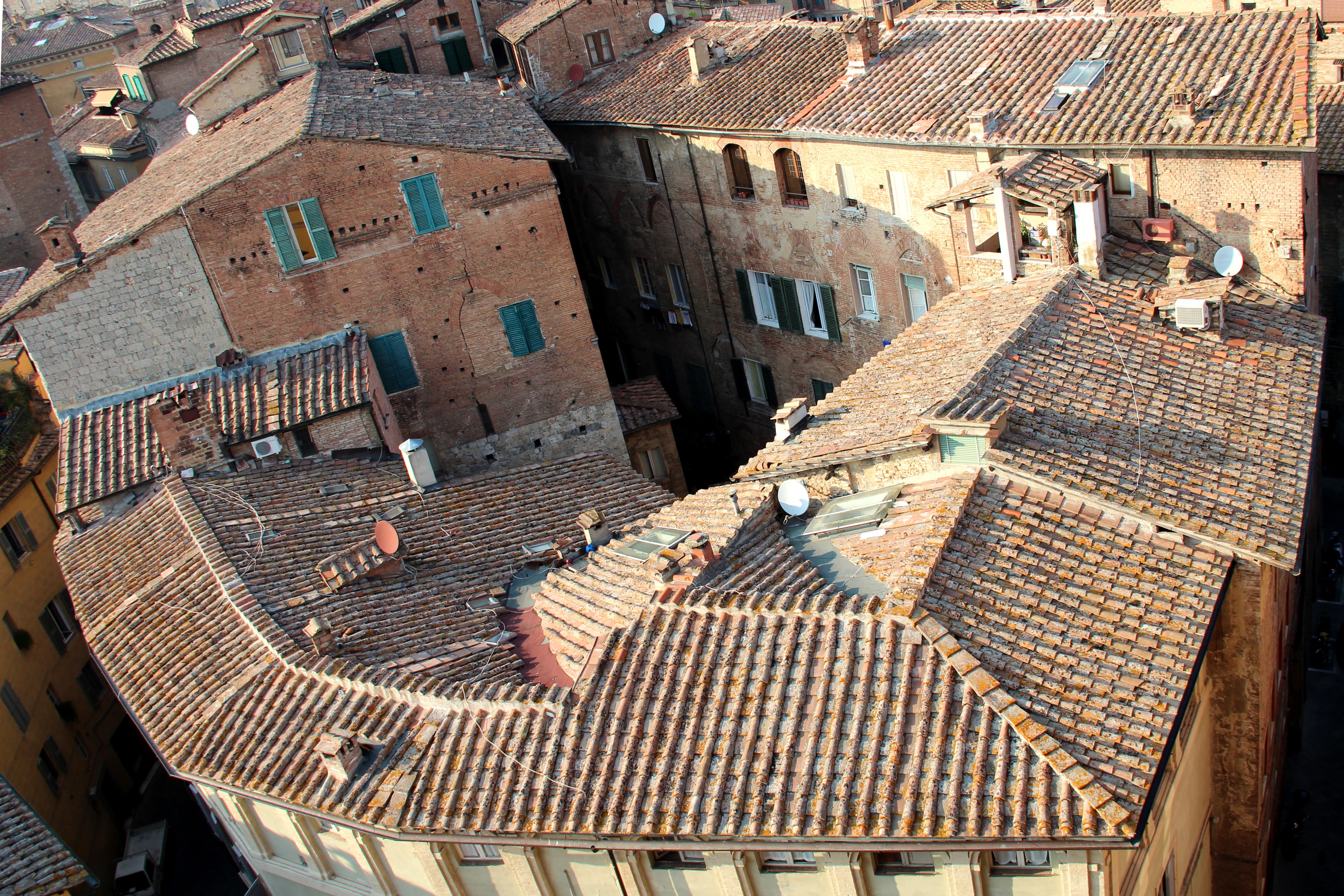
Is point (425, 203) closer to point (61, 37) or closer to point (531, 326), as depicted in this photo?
point (531, 326)

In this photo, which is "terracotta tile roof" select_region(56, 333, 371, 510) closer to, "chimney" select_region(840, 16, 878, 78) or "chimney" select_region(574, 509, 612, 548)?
"chimney" select_region(574, 509, 612, 548)

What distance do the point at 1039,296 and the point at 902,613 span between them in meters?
8.67

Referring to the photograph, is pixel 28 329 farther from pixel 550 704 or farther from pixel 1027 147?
pixel 1027 147

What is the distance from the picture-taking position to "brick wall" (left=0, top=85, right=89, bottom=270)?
42438 mm

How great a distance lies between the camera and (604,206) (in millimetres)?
33375

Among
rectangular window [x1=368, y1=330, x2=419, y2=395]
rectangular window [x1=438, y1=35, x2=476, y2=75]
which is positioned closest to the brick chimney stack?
rectangular window [x1=368, y1=330, x2=419, y2=395]

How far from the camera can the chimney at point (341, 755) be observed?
13.6 m

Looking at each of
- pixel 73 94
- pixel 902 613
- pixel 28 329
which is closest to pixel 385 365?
pixel 28 329

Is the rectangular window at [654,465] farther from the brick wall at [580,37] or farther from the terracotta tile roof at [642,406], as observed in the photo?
the brick wall at [580,37]

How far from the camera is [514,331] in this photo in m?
25.9

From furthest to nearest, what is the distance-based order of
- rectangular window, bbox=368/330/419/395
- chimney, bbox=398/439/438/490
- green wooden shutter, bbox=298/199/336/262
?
rectangular window, bbox=368/330/419/395
green wooden shutter, bbox=298/199/336/262
chimney, bbox=398/439/438/490

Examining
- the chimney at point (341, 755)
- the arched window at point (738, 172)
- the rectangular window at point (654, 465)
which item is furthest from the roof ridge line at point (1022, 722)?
the arched window at point (738, 172)

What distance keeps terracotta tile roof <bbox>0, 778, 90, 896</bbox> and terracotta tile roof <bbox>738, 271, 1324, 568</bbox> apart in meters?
11.6

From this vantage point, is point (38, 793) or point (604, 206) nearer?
point (38, 793)
